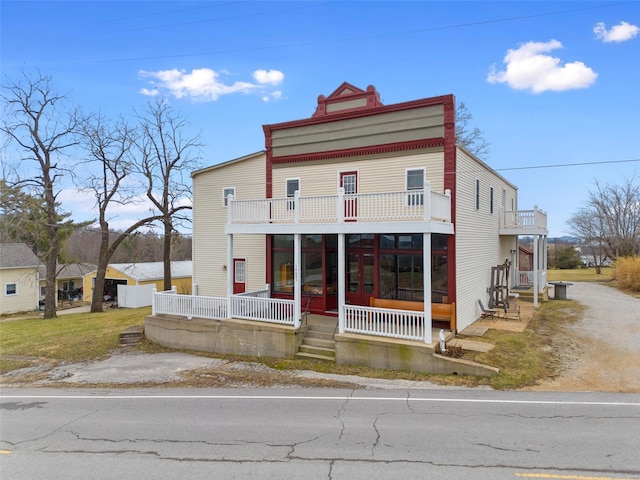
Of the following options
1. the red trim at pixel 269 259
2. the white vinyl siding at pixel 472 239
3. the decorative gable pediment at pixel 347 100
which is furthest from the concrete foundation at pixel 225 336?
the decorative gable pediment at pixel 347 100

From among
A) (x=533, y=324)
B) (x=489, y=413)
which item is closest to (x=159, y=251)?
(x=533, y=324)

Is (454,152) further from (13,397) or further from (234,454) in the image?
(13,397)

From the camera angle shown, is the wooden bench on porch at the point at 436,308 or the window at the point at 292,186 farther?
the window at the point at 292,186

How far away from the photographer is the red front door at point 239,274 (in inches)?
639

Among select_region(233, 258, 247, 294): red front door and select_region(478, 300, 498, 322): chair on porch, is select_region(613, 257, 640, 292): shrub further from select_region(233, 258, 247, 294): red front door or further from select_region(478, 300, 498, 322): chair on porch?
select_region(233, 258, 247, 294): red front door

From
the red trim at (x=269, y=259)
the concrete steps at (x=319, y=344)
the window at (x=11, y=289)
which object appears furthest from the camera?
the window at (x=11, y=289)

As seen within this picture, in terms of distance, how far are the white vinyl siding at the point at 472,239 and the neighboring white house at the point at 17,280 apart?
34.0 m

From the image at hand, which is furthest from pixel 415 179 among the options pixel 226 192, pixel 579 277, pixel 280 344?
pixel 579 277

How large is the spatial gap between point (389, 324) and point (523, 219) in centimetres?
1123

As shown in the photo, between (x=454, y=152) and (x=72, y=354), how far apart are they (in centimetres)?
1465

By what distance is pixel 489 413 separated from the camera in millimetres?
7098

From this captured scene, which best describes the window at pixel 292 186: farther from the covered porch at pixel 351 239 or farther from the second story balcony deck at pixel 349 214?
the second story balcony deck at pixel 349 214

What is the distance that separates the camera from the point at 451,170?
40.2ft

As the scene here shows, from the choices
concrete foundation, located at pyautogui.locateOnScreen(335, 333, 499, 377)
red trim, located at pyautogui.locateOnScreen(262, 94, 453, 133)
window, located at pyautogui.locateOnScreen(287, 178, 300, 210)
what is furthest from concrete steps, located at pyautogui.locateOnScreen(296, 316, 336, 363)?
red trim, located at pyautogui.locateOnScreen(262, 94, 453, 133)
